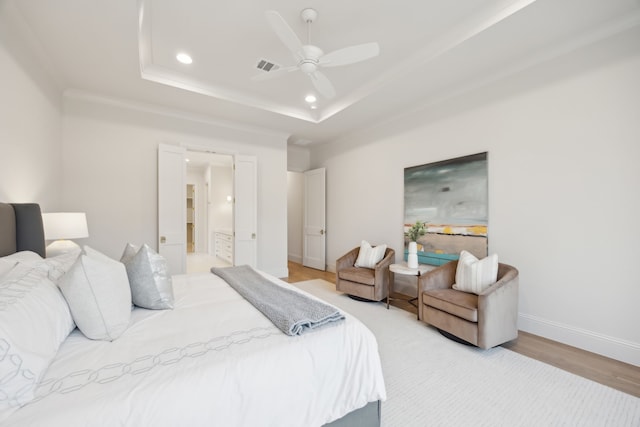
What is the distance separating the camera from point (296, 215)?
280 inches

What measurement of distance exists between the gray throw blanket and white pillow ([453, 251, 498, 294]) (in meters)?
1.83

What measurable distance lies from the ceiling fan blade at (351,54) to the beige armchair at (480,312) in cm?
225

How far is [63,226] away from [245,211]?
2392mm

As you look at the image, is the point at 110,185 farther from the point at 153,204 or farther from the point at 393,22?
the point at 393,22

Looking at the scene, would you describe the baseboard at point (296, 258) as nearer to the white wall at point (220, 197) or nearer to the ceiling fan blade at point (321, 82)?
the white wall at point (220, 197)

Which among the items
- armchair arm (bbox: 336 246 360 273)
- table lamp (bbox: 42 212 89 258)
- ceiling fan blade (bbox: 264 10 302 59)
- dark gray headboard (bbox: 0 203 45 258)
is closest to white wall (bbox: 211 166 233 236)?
armchair arm (bbox: 336 246 360 273)

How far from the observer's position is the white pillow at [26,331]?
826 millimetres

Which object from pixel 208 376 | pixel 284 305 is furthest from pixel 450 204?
pixel 208 376

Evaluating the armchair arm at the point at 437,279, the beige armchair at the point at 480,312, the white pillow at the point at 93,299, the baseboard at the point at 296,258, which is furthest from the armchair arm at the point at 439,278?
the baseboard at the point at 296,258

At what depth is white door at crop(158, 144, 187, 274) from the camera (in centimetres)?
391

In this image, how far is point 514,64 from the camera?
9.40ft

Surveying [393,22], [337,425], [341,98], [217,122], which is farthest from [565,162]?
[217,122]

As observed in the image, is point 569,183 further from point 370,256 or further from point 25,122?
point 25,122

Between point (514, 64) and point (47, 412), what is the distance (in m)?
4.16
